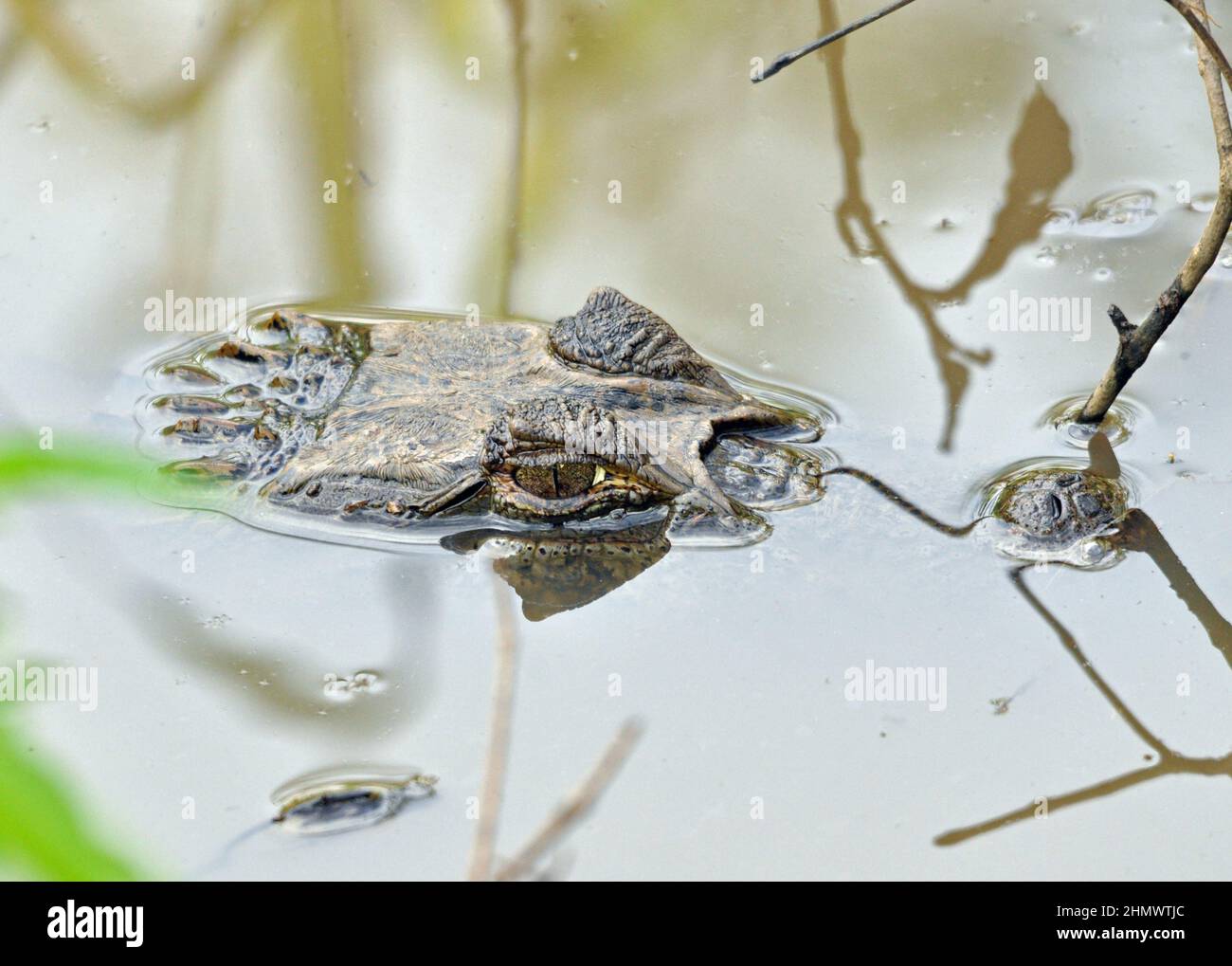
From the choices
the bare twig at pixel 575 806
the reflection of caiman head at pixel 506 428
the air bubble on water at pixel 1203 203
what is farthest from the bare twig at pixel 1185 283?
the bare twig at pixel 575 806

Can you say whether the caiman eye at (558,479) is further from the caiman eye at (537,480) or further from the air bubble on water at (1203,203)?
the air bubble on water at (1203,203)

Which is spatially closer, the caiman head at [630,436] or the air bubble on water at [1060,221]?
the caiman head at [630,436]

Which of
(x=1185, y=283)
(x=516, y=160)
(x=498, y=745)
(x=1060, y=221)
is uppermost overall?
(x=516, y=160)

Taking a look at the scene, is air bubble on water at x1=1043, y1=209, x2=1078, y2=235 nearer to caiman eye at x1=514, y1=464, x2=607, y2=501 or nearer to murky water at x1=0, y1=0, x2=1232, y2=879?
murky water at x1=0, y1=0, x2=1232, y2=879

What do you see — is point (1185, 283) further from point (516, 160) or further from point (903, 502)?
point (516, 160)

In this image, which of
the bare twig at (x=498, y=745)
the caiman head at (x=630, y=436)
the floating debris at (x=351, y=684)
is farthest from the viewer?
the caiman head at (x=630, y=436)

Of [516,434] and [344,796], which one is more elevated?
[516,434]

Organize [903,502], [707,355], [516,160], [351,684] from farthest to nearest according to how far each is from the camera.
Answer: [516,160]
[707,355]
[903,502]
[351,684]

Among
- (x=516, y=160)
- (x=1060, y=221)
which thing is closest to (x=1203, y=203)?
(x=1060, y=221)
